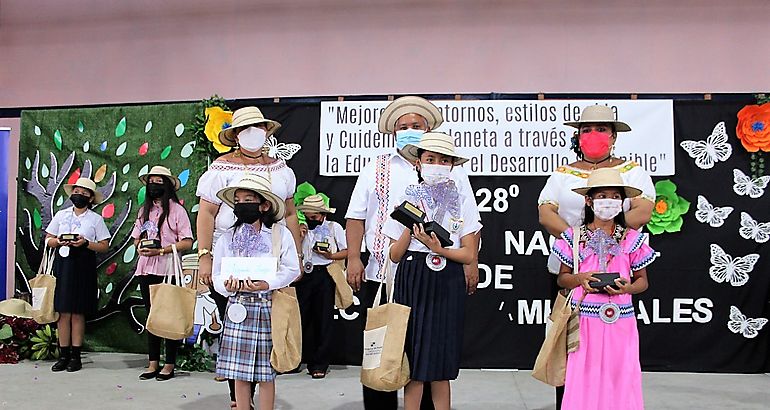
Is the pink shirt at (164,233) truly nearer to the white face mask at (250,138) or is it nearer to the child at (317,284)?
the child at (317,284)

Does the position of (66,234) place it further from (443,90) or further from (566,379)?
(566,379)

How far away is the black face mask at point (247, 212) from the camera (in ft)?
9.77

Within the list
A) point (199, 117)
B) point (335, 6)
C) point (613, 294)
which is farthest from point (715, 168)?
point (199, 117)

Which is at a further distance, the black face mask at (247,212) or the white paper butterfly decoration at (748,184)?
the white paper butterfly decoration at (748,184)

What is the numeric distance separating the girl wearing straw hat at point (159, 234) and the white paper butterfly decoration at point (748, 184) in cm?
375

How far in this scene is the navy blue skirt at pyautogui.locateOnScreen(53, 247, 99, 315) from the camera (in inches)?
193

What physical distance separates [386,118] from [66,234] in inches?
111

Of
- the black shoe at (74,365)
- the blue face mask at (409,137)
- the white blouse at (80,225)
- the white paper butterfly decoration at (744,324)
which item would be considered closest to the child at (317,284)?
the white blouse at (80,225)

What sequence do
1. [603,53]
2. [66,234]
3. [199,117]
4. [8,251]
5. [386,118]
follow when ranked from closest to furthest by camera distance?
[386,118] < [66,234] < [199,117] < [603,53] < [8,251]

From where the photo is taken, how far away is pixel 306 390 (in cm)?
439

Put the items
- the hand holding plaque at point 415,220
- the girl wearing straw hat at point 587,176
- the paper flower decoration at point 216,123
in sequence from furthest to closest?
the paper flower decoration at point 216,123 < the girl wearing straw hat at point 587,176 < the hand holding plaque at point 415,220

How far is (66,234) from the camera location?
4898 millimetres

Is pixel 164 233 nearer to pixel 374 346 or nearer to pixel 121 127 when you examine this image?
pixel 121 127

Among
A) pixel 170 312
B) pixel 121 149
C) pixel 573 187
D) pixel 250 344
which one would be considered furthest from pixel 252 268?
pixel 121 149
